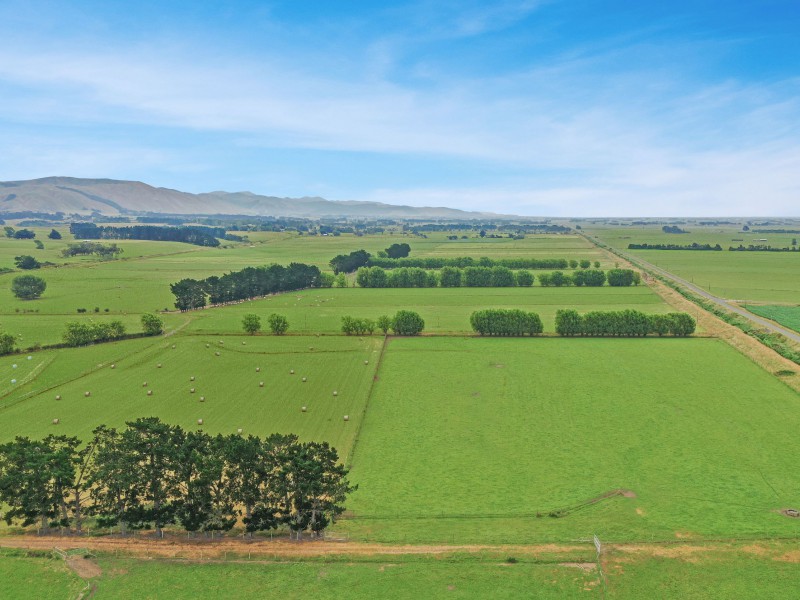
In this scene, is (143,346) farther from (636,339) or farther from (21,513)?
(636,339)

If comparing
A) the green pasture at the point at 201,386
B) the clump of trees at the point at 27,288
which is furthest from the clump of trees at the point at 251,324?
the clump of trees at the point at 27,288

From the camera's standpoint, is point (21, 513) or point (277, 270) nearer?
point (21, 513)

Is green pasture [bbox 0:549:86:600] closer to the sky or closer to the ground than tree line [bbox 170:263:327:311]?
closer to the ground

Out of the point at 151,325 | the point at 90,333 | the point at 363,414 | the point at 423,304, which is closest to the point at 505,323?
the point at 423,304

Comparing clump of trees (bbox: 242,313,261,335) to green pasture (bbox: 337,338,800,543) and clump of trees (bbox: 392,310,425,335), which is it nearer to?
clump of trees (bbox: 392,310,425,335)

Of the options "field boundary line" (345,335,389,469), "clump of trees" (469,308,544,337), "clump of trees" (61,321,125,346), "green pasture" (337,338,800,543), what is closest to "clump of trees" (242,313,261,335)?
"clump of trees" (61,321,125,346)

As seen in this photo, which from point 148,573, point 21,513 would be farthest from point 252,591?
point 21,513
